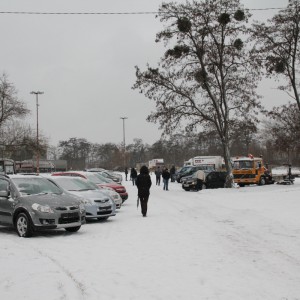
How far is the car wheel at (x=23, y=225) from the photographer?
12172mm

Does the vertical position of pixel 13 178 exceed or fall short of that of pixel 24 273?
it exceeds it

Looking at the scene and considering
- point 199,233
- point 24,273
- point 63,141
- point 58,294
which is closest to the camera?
point 58,294

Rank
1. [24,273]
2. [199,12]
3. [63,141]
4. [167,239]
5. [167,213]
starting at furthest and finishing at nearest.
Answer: [63,141]
[199,12]
[167,213]
[167,239]
[24,273]

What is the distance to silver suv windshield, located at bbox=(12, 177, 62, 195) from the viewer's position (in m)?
13.1

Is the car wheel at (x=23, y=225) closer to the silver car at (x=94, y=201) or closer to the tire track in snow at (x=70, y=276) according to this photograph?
the silver car at (x=94, y=201)

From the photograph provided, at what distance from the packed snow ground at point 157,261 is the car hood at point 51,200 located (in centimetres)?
84

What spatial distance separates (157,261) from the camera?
351 inches

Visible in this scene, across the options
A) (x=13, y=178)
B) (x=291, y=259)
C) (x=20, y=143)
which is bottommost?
(x=291, y=259)

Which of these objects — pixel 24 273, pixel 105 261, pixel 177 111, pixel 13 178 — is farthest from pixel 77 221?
pixel 177 111

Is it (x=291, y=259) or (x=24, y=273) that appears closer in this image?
(x=24, y=273)

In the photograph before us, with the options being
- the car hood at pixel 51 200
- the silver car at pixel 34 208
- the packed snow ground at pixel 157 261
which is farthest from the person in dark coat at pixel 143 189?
the car hood at pixel 51 200

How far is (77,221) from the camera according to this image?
12789 millimetres

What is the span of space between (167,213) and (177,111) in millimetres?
18413

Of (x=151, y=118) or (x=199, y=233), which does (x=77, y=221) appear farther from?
(x=151, y=118)
